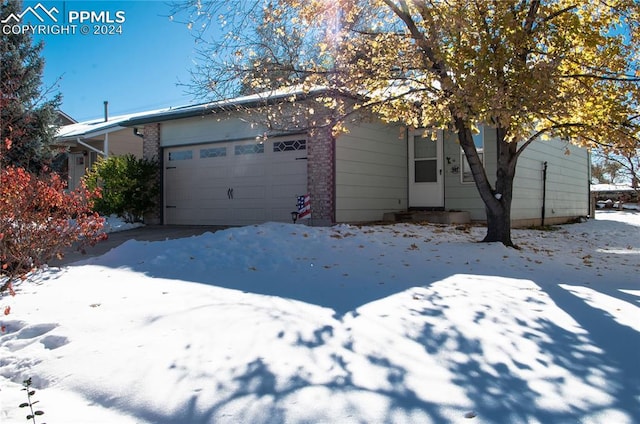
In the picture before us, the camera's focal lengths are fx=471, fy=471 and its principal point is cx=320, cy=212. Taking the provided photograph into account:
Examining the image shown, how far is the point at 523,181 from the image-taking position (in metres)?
13.4

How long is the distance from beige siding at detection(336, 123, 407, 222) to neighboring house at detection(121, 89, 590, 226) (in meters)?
0.03

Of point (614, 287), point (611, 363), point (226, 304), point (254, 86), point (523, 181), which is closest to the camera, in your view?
point (611, 363)

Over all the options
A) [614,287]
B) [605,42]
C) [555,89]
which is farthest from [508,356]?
[605,42]

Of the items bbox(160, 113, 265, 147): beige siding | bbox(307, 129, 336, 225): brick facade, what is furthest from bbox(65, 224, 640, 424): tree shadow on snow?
bbox(160, 113, 265, 147): beige siding

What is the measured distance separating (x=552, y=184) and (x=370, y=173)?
739 cm

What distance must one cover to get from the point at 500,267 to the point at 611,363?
135 inches

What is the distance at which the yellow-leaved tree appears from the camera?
248 inches

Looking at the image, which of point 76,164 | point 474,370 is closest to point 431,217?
point 474,370

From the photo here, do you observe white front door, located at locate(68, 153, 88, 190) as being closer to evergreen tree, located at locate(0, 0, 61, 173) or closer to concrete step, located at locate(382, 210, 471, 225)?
evergreen tree, located at locate(0, 0, 61, 173)

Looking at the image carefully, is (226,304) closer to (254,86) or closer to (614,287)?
(614,287)

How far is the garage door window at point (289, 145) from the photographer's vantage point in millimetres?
11406

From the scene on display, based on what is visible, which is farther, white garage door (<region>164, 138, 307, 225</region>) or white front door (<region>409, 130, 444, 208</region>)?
white front door (<region>409, 130, 444, 208</region>)

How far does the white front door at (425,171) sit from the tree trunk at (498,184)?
433 centimetres

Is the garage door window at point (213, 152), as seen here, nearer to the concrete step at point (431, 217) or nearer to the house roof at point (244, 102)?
the house roof at point (244, 102)
